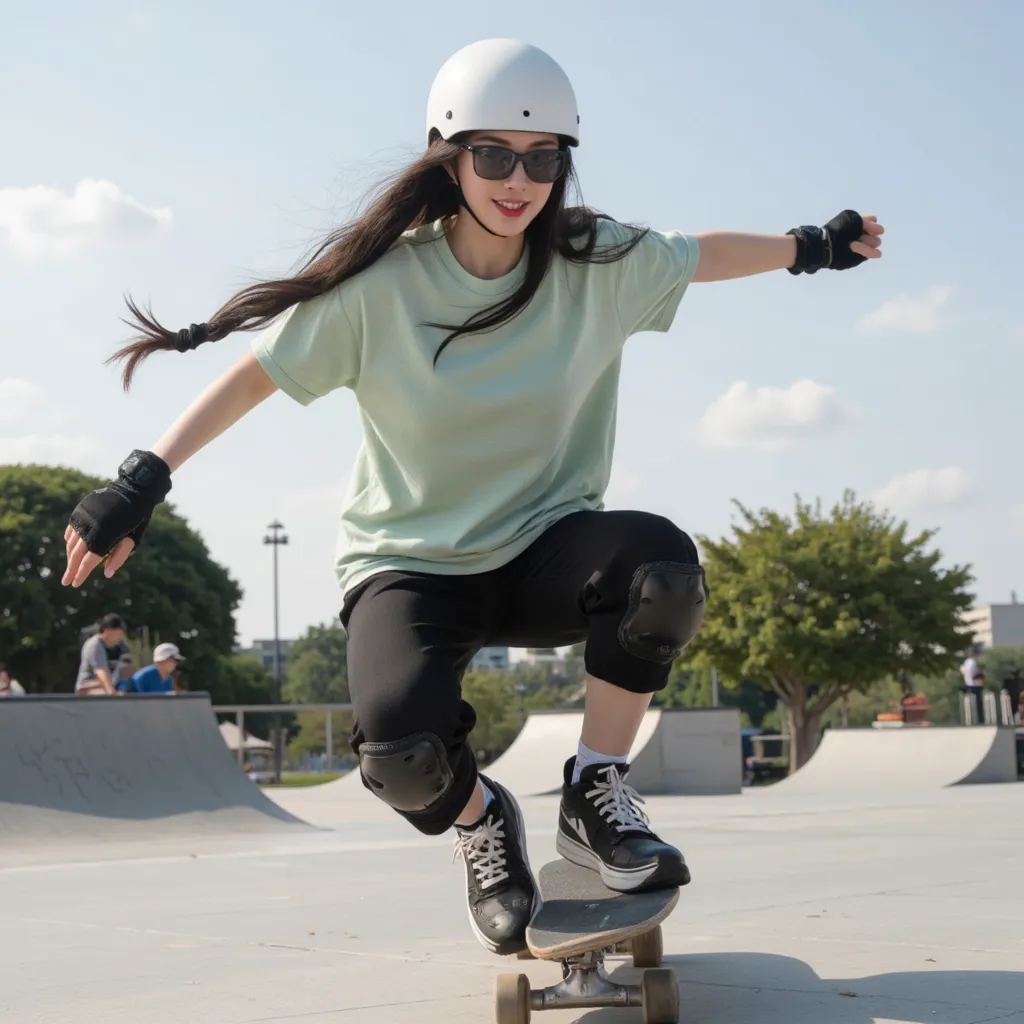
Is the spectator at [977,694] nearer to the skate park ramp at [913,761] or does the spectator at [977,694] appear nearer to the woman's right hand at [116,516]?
the skate park ramp at [913,761]

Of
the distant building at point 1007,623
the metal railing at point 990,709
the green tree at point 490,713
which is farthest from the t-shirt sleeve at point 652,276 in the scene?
the distant building at point 1007,623

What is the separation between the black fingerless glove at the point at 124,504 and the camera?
2.77 m

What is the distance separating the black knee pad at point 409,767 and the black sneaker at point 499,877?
9.1 inches

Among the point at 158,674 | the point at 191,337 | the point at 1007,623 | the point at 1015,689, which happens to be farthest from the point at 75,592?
the point at 1007,623

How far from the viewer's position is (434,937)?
382cm

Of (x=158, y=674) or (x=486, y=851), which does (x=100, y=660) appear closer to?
(x=158, y=674)

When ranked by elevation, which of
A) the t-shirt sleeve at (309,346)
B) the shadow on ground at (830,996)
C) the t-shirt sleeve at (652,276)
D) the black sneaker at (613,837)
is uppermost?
the t-shirt sleeve at (652,276)

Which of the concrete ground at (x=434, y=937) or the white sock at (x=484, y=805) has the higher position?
the white sock at (x=484, y=805)

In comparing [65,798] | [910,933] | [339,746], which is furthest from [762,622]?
[910,933]

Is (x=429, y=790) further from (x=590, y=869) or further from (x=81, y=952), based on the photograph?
(x=81, y=952)

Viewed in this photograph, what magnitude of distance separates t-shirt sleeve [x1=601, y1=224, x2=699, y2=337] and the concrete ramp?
12246mm

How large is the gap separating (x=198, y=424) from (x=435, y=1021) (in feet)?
4.28

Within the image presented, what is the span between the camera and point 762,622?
33.8 metres

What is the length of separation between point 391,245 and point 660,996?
1.66 m
